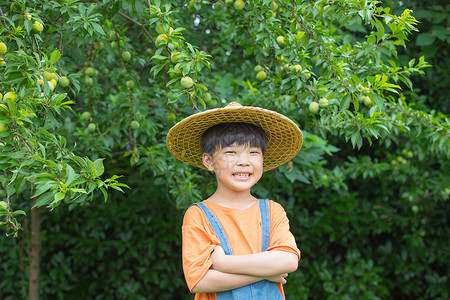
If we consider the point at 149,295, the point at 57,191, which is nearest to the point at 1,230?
the point at 149,295

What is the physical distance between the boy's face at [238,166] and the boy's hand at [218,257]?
0.75ft

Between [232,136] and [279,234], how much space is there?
14.8 inches

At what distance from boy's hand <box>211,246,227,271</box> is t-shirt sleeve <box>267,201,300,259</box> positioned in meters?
0.16

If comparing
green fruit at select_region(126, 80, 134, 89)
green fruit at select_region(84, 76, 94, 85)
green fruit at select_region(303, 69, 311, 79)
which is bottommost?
green fruit at select_region(126, 80, 134, 89)

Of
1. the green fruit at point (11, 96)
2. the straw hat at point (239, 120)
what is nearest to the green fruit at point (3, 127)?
the green fruit at point (11, 96)

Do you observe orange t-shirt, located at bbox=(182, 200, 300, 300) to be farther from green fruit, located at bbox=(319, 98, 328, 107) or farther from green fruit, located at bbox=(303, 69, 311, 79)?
green fruit, located at bbox=(303, 69, 311, 79)

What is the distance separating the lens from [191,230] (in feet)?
5.19

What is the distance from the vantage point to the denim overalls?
1.53m

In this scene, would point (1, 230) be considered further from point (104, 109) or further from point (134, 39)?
point (134, 39)

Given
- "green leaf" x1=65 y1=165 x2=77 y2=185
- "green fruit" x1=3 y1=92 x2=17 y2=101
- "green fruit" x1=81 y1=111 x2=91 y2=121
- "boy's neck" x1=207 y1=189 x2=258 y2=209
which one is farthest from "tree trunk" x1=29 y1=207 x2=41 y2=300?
"green leaf" x1=65 y1=165 x2=77 y2=185

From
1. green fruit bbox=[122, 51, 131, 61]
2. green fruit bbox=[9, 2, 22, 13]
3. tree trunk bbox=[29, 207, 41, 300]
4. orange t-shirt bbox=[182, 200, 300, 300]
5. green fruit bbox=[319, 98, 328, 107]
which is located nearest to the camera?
orange t-shirt bbox=[182, 200, 300, 300]

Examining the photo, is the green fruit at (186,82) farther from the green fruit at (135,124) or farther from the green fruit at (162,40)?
the green fruit at (135,124)

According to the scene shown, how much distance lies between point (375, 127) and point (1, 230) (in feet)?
10.8

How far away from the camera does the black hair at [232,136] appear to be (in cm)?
163
